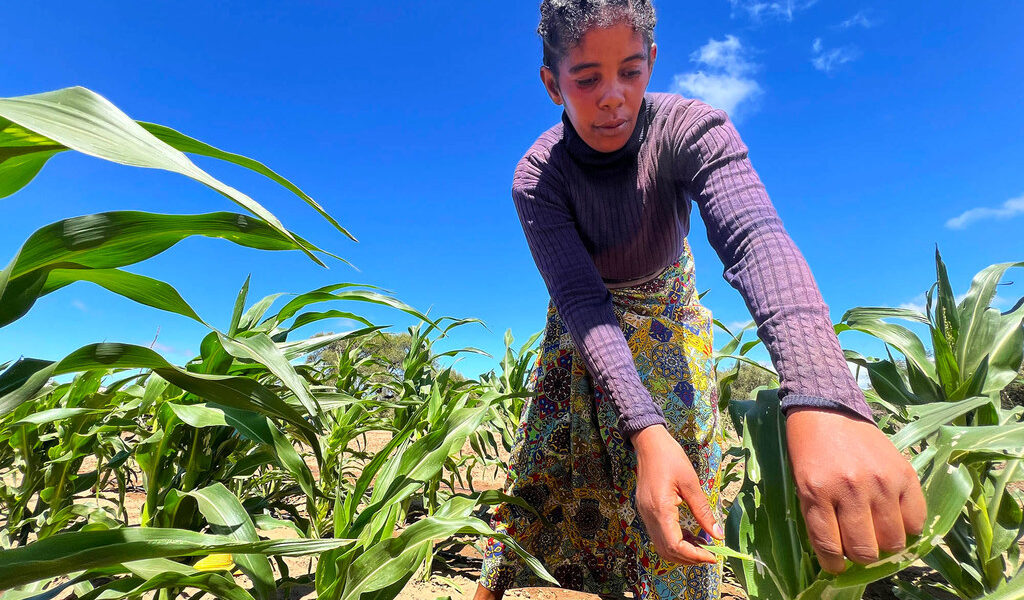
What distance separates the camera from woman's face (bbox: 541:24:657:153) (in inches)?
35.9

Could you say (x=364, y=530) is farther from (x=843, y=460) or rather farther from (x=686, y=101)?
(x=686, y=101)

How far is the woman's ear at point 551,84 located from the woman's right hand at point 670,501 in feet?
2.31

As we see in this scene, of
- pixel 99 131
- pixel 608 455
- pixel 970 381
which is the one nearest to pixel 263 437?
pixel 99 131

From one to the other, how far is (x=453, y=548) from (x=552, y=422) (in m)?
0.88

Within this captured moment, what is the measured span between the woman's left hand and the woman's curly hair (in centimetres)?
73

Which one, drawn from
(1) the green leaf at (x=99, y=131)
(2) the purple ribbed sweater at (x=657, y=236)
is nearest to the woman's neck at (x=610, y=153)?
(2) the purple ribbed sweater at (x=657, y=236)

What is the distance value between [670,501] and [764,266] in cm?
33

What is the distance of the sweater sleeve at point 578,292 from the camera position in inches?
34.9

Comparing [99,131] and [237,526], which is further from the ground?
[99,131]

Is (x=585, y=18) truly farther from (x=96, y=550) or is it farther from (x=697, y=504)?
(x=96, y=550)

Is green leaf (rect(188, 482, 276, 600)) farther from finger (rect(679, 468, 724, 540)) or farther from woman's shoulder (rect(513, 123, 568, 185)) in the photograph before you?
woman's shoulder (rect(513, 123, 568, 185))

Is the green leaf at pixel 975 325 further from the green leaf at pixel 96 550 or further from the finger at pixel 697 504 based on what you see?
the green leaf at pixel 96 550

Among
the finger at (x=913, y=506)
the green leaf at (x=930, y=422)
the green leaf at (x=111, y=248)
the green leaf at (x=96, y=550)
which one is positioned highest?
the green leaf at (x=111, y=248)

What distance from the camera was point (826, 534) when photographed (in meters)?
0.50
